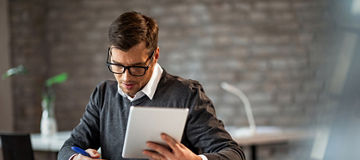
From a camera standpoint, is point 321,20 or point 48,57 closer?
point 321,20

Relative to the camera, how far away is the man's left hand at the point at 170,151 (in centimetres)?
173

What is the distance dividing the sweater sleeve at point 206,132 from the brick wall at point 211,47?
345 centimetres

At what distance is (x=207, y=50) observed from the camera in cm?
542

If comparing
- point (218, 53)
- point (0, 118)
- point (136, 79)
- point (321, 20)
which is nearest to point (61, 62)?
point (0, 118)

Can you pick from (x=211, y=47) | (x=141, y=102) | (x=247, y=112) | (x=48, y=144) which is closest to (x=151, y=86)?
(x=141, y=102)

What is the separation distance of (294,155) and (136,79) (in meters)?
A: 3.67

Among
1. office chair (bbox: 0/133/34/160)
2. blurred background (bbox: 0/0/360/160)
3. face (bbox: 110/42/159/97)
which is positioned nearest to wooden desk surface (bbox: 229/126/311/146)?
blurred background (bbox: 0/0/360/160)

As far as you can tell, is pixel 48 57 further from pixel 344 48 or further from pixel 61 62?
pixel 344 48

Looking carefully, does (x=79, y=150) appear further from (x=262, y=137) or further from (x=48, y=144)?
(x=262, y=137)

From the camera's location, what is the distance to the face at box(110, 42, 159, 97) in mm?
1881

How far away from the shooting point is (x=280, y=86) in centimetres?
537

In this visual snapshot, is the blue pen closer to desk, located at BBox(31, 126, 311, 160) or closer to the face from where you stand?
the face

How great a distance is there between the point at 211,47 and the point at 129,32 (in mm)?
3579

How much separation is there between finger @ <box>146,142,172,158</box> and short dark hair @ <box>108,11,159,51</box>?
33 centimetres
